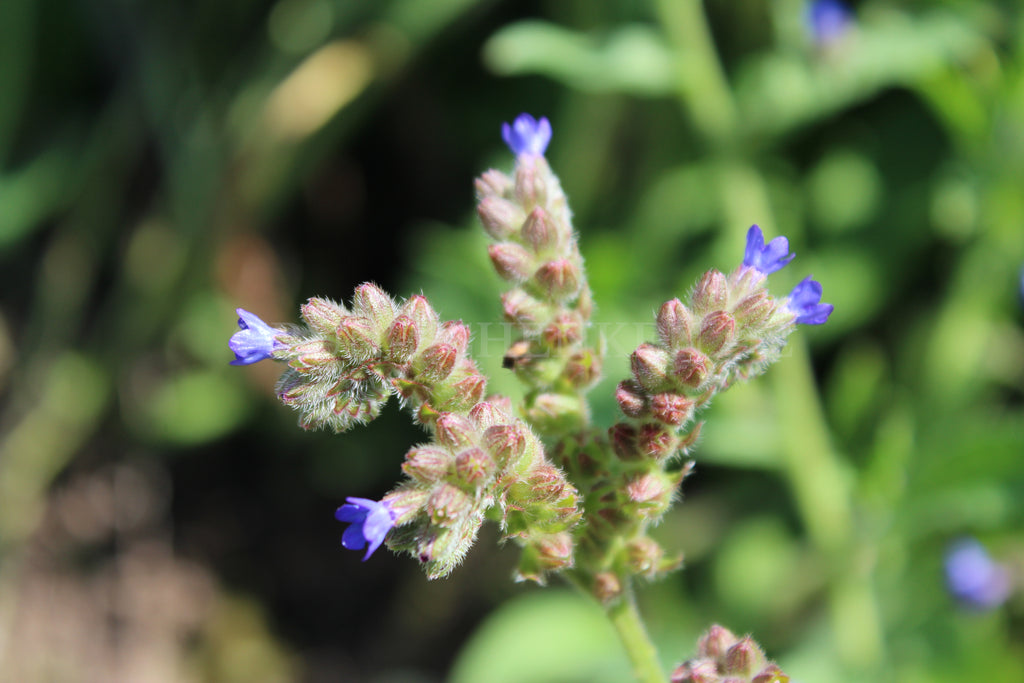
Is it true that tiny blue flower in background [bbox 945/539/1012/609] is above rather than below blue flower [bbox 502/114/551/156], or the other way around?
below

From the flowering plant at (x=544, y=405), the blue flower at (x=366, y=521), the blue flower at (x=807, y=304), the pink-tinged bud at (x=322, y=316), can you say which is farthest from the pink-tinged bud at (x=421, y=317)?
the blue flower at (x=807, y=304)

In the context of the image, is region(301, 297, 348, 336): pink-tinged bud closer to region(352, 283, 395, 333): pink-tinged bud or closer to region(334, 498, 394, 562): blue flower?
region(352, 283, 395, 333): pink-tinged bud

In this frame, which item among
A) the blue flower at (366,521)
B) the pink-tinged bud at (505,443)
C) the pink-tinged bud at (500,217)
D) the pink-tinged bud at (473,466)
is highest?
the pink-tinged bud at (500,217)

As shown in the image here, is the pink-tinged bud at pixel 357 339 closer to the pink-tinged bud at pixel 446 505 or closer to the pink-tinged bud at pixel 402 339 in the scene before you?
the pink-tinged bud at pixel 402 339

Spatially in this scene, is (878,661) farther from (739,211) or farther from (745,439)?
(739,211)

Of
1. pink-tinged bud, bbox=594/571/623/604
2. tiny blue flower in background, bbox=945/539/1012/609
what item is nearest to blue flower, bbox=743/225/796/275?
pink-tinged bud, bbox=594/571/623/604

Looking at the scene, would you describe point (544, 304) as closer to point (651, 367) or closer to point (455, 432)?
point (651, 367)

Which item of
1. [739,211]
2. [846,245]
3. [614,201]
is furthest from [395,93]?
[846,245]

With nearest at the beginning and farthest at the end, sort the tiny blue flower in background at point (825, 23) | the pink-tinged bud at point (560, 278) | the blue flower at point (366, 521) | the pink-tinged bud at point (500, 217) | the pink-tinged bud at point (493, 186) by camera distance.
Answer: the blue flower at point (366, 521) < the pink-tinged bud at point (560, 278) < the pink-tinged bud at point (500, 217) < the pink-tinged bud at point (493, 186) < the tiny blue flower in background at point (825, 23)
